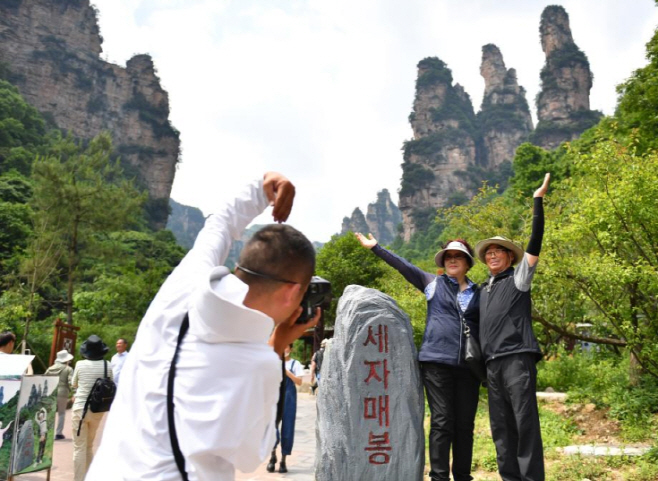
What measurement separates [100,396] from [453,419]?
11.0ft

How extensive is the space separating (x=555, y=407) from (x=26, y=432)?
651 cm

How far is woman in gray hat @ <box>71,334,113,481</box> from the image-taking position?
4.71 meters

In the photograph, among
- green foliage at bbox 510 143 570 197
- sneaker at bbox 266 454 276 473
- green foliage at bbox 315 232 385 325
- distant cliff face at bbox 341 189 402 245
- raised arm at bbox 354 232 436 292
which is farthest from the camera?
distant cliff face at bbox 341 189 402 245

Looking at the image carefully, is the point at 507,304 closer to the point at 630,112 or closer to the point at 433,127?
the point at 630,112

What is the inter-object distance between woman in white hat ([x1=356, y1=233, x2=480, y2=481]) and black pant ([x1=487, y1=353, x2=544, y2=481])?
8.7 inches

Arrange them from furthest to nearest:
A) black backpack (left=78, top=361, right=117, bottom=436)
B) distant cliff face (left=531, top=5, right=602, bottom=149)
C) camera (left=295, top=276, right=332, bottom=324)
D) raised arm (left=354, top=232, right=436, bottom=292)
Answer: distant cliff face (left=531, top=5, right=602, bottom=149)
black backpack (left=78, top=361, right=117, bottom=436)
raised arm (left=354, top=232, right=436, bottom=292)
camera (left=295, top=276, right=332, bottom=324)

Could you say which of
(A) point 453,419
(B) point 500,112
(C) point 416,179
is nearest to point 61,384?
(A) point 453,419

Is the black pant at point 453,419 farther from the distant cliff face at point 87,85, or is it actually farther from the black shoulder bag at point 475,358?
the distant cliff face at point 87,85

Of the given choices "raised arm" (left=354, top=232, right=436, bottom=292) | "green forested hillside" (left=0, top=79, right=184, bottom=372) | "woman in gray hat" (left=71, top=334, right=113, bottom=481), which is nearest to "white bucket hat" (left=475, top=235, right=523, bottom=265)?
"raised arm" (left=354, top=232, right=436, bottom=292)

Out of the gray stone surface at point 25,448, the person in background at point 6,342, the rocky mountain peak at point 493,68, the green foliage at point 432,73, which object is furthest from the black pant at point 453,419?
the rocky mountain peak at point 493,68

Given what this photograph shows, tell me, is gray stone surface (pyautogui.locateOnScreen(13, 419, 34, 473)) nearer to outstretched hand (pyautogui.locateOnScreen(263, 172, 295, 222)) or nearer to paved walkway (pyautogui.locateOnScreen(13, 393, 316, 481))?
paved walkway (pyautogui.locateOnScreen(13, 393, 316, 481))

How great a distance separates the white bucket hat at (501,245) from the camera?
3.54 metres

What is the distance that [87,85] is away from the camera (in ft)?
179

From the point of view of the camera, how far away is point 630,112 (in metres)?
14.1
